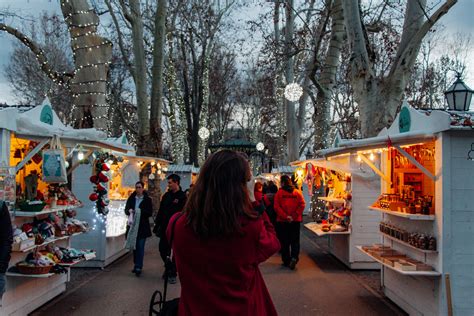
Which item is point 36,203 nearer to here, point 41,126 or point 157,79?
point 41,126

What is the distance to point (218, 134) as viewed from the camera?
Answer: 2072 inches

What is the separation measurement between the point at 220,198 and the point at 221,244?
9.5 inches

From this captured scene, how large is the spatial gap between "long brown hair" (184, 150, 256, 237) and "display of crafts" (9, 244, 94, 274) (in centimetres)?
474

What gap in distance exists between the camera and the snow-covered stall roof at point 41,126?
6.47 m

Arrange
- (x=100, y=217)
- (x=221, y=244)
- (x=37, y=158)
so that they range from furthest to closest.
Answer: (x=100, y=217)
(x=37, y=158)
(x=221, y=244)

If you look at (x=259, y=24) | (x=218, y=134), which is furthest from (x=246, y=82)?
(x=259, y=24)

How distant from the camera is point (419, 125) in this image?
6.82 metres

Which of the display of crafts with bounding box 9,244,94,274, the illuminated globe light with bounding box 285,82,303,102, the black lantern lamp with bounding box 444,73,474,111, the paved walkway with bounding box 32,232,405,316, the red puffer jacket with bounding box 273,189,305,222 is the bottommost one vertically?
the paved walkway with bounding box 32,232,405,316

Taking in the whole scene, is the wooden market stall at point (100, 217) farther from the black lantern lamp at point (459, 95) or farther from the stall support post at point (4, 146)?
the black lantern lamp at point (459, 95)

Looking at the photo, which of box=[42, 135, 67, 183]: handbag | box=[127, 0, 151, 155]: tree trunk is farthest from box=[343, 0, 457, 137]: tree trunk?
box=[127, 0, 151, 155]: tree trunk

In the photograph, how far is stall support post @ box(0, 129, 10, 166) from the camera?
6.25 m

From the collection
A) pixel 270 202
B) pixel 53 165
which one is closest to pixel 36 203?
pixel 53 165

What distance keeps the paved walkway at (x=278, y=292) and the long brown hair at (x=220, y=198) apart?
5.18 metres

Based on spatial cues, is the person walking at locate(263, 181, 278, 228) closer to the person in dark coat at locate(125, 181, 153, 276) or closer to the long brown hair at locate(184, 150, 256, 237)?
the person in dark coat at locate(125, 181, 153, 276)
